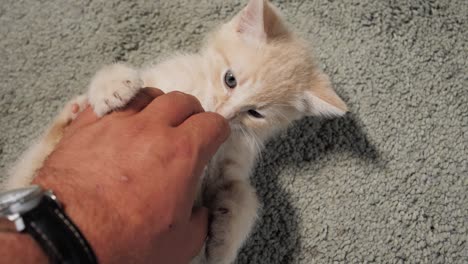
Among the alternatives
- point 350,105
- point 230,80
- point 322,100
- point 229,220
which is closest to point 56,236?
point 229,220

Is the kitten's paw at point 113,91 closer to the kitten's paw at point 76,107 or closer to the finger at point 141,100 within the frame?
the finger at point 141,100

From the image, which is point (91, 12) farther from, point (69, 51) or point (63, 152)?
point (63, 152)

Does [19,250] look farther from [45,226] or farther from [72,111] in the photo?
[72,111]

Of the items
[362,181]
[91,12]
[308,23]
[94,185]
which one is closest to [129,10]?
[91,12]

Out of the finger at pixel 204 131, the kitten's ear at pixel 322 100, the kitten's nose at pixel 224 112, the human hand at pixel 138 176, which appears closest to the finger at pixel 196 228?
the human hand at pixel 138 176

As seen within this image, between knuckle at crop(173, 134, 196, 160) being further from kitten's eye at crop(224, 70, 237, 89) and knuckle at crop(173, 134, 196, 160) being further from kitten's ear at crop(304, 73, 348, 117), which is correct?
kitten's ear at crop(304, 73, 348, 117)

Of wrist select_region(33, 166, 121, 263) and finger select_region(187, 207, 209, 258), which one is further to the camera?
finger select_region(187, 207, 209, 258)

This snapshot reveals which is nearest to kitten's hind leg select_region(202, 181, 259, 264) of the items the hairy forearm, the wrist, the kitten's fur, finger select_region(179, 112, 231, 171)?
the kitten's fur
